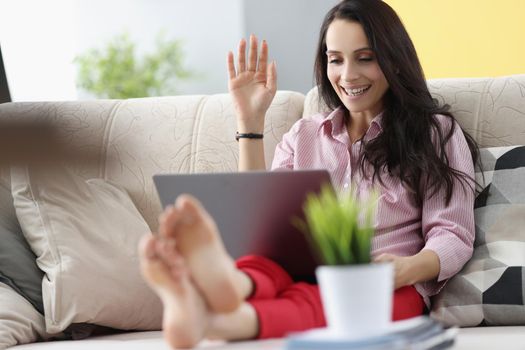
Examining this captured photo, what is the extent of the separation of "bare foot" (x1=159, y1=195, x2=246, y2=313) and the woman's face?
1.03 m

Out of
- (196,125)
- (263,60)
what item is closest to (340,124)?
(263,60)

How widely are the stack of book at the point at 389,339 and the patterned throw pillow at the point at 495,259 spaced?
66cm

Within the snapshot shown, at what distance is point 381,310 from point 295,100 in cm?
138

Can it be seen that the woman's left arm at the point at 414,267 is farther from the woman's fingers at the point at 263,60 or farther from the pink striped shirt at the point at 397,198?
the woman's fingers at the point at 263,60

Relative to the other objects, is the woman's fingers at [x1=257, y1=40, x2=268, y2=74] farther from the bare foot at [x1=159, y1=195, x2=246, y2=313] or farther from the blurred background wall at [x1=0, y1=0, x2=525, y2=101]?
the blurred background wall at [x1=0, y1=0, x2=525, y2=101]

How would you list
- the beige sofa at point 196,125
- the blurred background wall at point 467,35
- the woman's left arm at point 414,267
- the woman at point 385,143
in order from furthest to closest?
the blurred background wall at point 467,35, the beige sofa at point 196,125, the woman at point 385,143, the woman's left arm at point 414,267

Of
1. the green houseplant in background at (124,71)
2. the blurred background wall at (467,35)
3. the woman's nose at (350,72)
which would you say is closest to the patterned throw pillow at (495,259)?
the woman's nose at (350,72)

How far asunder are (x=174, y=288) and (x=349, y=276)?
24 cm

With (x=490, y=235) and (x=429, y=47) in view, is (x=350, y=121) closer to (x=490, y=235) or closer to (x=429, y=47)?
(x=490, y=235)

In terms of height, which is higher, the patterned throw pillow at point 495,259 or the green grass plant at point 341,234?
the green grass plant at point 341,234

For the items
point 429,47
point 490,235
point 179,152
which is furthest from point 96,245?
point 429,47

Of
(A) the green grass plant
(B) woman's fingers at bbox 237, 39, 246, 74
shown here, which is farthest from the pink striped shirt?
(A) the green grass plant

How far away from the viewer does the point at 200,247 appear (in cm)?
112

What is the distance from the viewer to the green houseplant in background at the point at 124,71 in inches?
230
